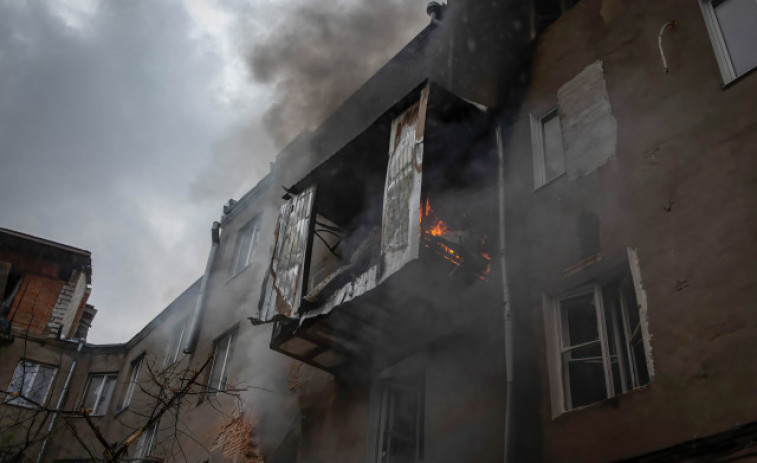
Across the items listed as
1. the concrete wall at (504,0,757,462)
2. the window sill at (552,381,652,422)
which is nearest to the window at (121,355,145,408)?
the concrete wall at (504,0,757,462)

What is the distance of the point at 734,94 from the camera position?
6.33 m

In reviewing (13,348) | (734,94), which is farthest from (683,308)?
(13,348)

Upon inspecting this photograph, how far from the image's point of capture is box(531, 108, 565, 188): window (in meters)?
8.33

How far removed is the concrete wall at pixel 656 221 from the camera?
17.8 ft

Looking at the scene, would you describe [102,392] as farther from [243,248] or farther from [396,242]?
[396,242]

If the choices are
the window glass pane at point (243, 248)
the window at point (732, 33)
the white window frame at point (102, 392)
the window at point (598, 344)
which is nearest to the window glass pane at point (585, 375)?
the window at point (598, 344)

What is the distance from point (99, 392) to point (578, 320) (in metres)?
18.2

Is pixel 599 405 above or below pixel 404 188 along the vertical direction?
below

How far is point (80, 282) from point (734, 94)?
22948mm

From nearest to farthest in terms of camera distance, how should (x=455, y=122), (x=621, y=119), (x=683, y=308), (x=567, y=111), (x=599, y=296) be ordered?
1. (x=683, y=308)
2. (x=599, y=296)
3. (x=621, y=119)
4. (x=567, y=111)
5. (x=455, y=122)

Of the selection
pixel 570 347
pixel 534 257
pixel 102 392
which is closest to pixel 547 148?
pixel 534 257

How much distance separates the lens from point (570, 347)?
6.89 meters

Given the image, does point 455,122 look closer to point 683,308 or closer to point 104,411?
point 683,308

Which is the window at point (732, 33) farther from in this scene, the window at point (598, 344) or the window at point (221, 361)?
the window at point (221, 361)
